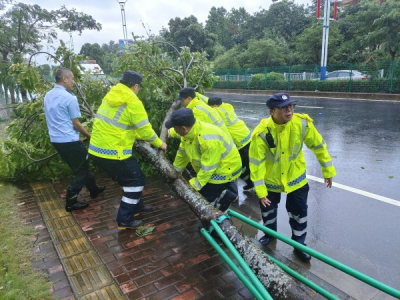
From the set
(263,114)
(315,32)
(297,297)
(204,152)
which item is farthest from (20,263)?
(315,32)

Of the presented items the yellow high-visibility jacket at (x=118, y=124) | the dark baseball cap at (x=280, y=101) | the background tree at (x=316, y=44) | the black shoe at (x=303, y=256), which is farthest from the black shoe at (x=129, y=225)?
the background tree at (x=316, y=44)

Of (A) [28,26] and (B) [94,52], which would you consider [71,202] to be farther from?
(B) [94,52]

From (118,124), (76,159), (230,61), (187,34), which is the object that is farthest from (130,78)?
(187,34)

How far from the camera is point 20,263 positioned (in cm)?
296

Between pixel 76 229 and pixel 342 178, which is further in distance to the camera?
pixel 342 178

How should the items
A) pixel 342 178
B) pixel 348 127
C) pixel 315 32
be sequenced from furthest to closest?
pixel 315 32, pixel 348 127, pixel 342 178

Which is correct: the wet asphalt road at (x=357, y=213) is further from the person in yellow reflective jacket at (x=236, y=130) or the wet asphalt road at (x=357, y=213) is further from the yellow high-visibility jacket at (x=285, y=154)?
the yellow high-visibility jacket at (x=285, y=154)

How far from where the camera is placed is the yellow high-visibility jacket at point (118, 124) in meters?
3.36

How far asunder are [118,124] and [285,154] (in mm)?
1778

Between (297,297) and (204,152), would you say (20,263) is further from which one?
(297,297)

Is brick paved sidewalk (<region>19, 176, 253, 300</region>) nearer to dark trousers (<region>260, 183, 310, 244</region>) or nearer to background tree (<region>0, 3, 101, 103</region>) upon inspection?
dark trousers (<region>260, 183, 310, 244</region>)

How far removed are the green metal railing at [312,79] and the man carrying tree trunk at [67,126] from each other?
23.8 ft

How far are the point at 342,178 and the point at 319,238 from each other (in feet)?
6.88

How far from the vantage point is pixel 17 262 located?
2963 mm
